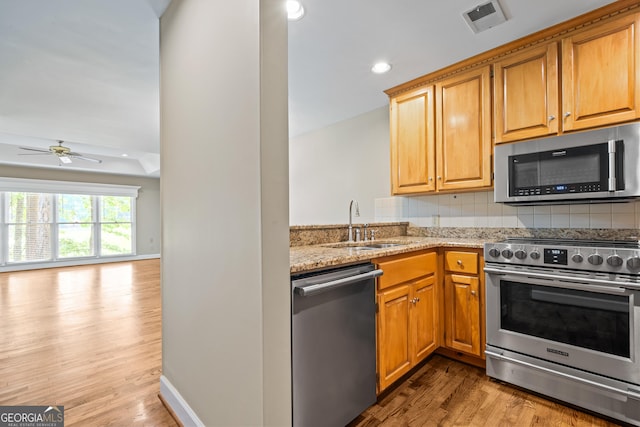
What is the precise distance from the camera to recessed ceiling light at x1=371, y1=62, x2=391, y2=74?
2.43 m

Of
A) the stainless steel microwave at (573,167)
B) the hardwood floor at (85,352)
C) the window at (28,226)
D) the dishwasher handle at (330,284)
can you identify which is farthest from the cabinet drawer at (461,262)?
the window at (28,226)

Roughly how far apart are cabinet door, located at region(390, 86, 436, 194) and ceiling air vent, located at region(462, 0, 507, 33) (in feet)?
2.28

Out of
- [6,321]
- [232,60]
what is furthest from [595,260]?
[6,321]

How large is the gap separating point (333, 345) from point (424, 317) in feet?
3.12

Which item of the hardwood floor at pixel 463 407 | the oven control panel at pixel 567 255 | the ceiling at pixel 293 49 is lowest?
the hardwood floor at pixel 463 407

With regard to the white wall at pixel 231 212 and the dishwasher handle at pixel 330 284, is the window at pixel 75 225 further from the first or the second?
the dishwasher handle at pixel 330 284

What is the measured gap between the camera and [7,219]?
6.38 meters

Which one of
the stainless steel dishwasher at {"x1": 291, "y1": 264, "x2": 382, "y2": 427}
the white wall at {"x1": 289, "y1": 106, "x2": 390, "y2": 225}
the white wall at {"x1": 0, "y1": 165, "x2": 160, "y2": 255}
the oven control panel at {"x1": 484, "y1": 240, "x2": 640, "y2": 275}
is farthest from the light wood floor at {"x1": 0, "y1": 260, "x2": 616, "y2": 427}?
the white wall at {"x1": 0, "y1": 165, "x2": 160, "y2": 255}

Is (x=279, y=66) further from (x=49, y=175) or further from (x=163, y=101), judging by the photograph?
(x=49, y=175)

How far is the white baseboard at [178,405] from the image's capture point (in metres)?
1.49

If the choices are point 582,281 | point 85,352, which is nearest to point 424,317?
point 582,281

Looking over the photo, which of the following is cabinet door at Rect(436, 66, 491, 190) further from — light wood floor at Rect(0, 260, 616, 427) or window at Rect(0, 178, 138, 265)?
window at Rect(0, 178, 138, 265)

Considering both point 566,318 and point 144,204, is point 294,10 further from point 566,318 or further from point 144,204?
point 144,204

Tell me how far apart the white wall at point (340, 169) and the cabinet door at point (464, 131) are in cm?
82
